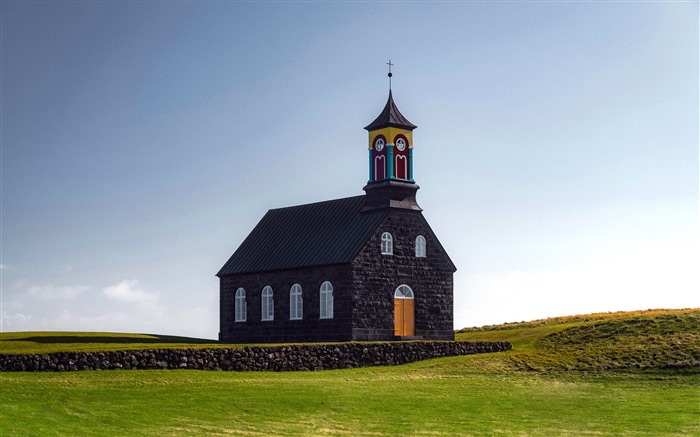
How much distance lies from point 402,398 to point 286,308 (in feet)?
72.2

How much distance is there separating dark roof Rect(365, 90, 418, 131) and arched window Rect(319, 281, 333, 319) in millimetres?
9656

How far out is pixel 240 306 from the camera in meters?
62.5

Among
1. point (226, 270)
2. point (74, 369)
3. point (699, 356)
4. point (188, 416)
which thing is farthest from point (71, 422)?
point (226, 270)

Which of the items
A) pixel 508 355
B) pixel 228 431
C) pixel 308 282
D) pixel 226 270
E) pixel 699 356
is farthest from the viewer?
pixel 226 270

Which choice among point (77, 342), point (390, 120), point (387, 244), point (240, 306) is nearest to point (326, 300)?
point (387, 244)

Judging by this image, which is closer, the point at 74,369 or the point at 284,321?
the point at 74,369

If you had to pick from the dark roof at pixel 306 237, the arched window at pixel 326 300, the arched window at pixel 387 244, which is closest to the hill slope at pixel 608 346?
the arched window at pixel 387 244

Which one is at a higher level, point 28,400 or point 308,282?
point 308,282

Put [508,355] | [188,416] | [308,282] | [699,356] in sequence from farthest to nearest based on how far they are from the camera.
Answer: [308,282], [508,355], [699,356], [188,416]

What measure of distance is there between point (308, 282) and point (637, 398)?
895 inches

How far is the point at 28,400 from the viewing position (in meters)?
32.9

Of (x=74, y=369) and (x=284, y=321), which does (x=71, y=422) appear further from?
(x=284, y=321)

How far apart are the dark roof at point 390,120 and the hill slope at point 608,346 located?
45.9 feet

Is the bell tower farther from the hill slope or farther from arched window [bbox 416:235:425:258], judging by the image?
the hill slope
